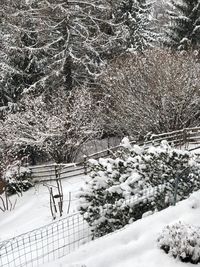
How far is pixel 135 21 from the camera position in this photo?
2123 cm

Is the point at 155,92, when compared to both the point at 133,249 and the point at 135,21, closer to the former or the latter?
the point at 135,21

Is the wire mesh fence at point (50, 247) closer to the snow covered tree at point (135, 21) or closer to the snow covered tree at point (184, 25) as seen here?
the snow covered tree at point (184, 25)

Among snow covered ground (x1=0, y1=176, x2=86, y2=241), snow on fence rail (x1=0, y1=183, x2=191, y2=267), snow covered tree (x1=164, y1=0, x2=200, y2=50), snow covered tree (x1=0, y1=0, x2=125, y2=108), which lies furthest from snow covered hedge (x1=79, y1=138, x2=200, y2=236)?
snow covered tree (x1=164, y1=0, x2=200, y2=50)

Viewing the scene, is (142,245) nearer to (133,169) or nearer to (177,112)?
(133,169)

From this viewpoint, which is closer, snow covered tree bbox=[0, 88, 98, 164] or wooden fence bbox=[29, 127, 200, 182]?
wooden fence bbox=[29, 127, 200, 182]

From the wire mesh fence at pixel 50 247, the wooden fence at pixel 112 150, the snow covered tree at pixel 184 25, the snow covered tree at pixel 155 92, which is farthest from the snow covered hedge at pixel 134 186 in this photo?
the snow covered tree at pixel 184 25

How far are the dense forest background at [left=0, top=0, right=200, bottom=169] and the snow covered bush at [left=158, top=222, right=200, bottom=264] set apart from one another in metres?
9.75

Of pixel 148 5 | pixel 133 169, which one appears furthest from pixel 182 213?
pixel 148 5

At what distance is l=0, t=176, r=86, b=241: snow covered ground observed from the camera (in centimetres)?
1032

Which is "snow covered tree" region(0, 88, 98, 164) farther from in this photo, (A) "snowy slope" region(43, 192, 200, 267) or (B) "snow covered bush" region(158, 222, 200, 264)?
(B) "snow covered bush" region(158, 222, 200, 264)

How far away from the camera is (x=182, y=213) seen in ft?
21.2

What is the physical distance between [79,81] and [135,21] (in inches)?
207

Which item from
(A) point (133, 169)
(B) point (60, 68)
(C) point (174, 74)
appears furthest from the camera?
(B) point (60, 68)

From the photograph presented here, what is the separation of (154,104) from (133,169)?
778cm
